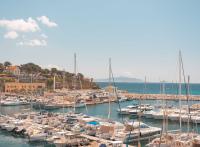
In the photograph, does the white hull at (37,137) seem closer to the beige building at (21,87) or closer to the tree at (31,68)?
the beige building at (21,87)

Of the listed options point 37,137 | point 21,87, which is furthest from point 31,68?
point 37,137

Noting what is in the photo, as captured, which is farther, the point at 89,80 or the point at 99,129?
the point at 89,80

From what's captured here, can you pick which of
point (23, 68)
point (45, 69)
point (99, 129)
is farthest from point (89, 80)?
point (99, 129)

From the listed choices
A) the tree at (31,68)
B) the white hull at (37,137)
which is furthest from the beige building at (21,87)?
the white hull at (37,137)

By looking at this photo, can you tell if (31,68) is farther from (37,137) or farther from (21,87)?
(37,137)

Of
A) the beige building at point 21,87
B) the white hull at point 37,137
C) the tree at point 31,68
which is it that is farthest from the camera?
the tree at point 31,68

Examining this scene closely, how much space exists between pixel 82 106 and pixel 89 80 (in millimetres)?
56290

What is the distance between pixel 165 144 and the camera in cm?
2569

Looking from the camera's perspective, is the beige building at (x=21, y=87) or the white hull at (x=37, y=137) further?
the beige building at (x=21, y=87)

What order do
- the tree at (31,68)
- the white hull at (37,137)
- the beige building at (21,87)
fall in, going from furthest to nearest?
the tree at (31,68) < the beige building at (21,87) < the white hull at (37,137)

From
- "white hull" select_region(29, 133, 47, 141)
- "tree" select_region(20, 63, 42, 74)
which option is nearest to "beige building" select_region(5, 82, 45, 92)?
"tree" select_region(20, 63, 42, 74)

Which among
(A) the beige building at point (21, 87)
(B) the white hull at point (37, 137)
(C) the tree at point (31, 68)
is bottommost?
(B) the white hull at point (37, 137)

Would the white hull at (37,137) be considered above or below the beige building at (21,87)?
below

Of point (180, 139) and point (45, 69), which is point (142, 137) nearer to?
point (180, 139)
